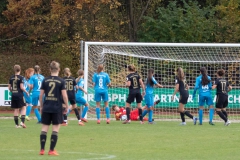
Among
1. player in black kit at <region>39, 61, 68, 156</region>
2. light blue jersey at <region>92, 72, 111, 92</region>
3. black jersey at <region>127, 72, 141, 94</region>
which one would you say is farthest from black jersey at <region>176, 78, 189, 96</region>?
player in black kit at <region>39, 61, 68, 156</region>

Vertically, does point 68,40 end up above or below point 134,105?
above

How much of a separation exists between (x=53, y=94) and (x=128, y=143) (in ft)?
9.85

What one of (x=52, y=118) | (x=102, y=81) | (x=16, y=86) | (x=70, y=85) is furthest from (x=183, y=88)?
(x=52, y=118)

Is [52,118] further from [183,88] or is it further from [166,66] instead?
[166,66]

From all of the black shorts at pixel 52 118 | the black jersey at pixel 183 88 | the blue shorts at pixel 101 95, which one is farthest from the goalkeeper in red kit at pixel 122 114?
the black shorts at pixel 52 118

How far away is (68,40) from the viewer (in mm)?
37562

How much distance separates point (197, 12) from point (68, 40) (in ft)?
25.3

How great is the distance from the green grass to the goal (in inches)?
280

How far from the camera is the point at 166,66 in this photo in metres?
27.8

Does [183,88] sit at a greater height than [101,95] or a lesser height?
greater

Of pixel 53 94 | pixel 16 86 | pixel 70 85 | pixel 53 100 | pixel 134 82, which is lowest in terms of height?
pixel 53 100

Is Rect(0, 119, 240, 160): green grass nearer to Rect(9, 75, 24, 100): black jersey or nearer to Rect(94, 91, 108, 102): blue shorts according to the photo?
Rect(9, 75, 24, 100): black jersey

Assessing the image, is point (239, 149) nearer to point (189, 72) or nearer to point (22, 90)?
point (22, 90)

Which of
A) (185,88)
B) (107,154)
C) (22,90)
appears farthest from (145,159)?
(185,88)
